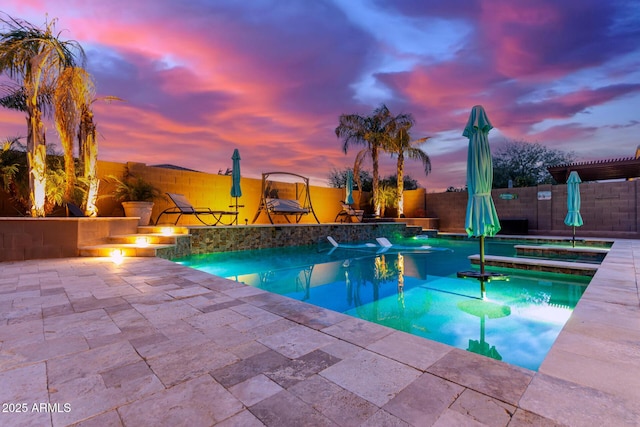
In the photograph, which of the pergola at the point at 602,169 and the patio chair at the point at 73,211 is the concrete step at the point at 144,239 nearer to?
the patio chair at the point at 73,211

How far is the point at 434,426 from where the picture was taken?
3.18 ft

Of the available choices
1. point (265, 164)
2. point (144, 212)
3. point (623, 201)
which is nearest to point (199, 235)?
A: point (144, 212)

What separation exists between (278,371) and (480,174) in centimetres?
342

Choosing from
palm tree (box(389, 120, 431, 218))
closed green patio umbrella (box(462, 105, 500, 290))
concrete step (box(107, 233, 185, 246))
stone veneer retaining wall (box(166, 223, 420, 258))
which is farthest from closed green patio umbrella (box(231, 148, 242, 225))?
palm tree (box(389, 120, 431, 218))

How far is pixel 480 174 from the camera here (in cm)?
370

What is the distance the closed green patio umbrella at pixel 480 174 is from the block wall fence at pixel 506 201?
7.58m

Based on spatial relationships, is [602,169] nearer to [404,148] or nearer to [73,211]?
[404,148]

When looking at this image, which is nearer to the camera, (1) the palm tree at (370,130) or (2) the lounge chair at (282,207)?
(2) the lounge chair at (282,207)

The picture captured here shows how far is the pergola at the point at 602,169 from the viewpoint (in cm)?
1002

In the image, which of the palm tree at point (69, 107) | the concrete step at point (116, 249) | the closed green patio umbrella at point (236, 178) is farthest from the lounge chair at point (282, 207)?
the palm tree at point (69, 107)

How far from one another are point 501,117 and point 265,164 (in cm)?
1041

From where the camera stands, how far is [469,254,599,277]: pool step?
416 cm

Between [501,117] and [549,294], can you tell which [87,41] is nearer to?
[549,294]

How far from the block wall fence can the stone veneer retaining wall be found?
7.22ft
